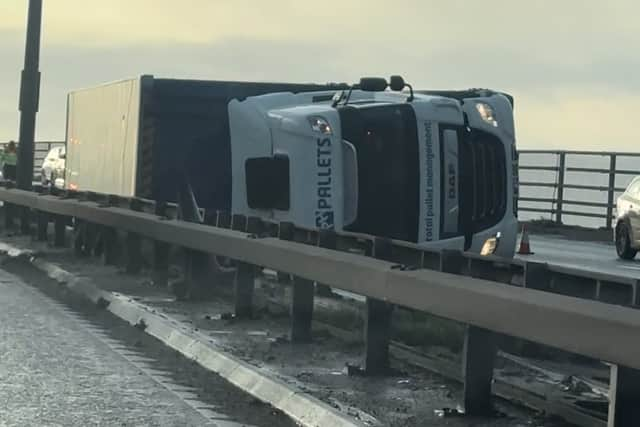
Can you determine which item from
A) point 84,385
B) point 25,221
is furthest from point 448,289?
point 25,221

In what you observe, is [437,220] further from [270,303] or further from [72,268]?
[72,268]

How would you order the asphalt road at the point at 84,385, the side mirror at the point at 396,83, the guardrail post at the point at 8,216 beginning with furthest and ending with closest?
1. the guardrail post at the point at 8,216
2. the side mirror at the point at 396,83
3. the asphalt road at the point at 84,385

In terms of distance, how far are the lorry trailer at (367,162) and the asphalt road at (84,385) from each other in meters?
3.18

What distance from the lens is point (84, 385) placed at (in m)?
9.98

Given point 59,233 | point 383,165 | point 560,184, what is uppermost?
point 383,165

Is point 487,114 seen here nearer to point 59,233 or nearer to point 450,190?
point 450,190

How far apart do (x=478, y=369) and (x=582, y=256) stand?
60.7ft

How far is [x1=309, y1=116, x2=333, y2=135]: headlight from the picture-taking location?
1562 cm

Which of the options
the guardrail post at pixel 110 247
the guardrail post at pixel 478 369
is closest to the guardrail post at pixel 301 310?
the guardrail post at pixel 478 369

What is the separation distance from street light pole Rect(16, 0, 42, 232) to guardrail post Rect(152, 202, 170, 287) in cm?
885

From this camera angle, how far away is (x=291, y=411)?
8797mm

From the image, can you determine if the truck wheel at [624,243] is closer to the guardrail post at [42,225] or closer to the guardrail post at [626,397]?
the guardrail post at [42,225]

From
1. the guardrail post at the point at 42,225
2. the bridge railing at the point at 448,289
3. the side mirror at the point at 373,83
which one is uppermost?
the side mirror at the point at 373,83

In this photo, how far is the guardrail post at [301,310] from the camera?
11.3 meters
